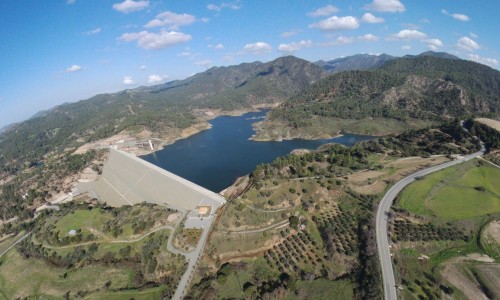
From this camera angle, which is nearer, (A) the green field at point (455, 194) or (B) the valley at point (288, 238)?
(B) the valley at point (288, 238)

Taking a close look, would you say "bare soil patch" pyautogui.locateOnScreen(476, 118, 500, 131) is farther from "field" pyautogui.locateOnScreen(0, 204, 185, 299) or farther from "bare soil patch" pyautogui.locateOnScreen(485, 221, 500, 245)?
"field" pyautogui.locateOnScreen(0, 204, 185, 299)

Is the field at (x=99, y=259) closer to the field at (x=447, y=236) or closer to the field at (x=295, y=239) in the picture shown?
the field at (x=295, y=239)

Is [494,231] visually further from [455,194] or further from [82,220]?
[82,220]

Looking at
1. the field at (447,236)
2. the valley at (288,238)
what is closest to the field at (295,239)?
the valley at (288,238)

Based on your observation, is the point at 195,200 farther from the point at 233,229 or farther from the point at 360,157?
the point at 360,157

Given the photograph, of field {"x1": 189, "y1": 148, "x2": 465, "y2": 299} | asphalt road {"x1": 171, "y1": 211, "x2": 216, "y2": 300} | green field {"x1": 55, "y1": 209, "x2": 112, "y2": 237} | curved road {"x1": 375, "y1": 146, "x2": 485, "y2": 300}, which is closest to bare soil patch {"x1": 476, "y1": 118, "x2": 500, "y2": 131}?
curved road {"x1": 375, "y1": 146, "x2": 485, "y2": 300}

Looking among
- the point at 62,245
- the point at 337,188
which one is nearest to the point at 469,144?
the point at 337,188

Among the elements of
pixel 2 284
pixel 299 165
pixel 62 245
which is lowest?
pixel 2 284
